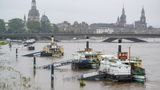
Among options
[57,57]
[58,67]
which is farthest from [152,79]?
[57,57]

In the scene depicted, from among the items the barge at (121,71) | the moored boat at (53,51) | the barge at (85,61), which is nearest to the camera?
the barge at (121,71)

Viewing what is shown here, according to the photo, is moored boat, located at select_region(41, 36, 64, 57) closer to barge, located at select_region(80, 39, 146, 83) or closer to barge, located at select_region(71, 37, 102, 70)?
barge, located at select_region(71, 37, 102, 70)

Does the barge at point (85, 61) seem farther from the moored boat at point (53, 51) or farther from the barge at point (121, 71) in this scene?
the moored boat at point (53, 51)

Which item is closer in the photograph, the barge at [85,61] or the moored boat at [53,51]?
the barge at [85,61]

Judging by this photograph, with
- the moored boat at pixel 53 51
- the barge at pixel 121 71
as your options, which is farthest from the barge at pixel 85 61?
Answer: the moored boat at pixel 53 51

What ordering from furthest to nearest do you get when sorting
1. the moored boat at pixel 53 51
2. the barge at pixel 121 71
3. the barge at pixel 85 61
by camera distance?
the moored boat at pixel 53 51
the barge at pixel 85 61
the barge at pixel 121 71

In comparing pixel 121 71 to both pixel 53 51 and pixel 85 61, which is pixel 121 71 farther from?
pixel 53 51

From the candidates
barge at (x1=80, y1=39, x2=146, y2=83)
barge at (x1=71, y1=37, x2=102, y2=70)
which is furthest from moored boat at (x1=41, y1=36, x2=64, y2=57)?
barge at (x1=80, y1=39, x2=146, y2=83)

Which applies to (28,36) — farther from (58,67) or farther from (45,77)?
(45,77)

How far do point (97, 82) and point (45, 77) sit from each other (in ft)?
21.5

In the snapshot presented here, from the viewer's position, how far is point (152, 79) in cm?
5103

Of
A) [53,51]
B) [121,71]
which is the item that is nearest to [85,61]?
[121,71]

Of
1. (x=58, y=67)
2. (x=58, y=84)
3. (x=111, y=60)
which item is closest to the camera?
(x=58, y=84)

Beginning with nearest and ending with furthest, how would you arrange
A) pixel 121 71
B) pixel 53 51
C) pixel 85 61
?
pixel 121 71 → pixel 85 61 → pixel 53 51
